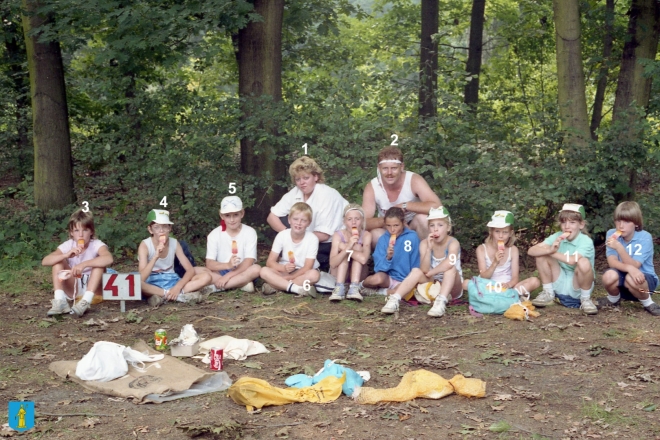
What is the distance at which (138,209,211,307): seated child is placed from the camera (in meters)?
7.94

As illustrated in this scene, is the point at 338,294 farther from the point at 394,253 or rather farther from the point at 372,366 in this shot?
the point at 372,366

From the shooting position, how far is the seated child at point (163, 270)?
7941mm

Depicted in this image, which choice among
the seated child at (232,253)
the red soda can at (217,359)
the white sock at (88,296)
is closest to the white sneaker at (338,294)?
the seated child at (232,253)

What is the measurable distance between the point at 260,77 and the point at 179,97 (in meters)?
1.13

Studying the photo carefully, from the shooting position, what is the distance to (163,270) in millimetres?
8180

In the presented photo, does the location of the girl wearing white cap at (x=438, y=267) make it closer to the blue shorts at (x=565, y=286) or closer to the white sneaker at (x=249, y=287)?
the blue shorts at (x=565, y=286)

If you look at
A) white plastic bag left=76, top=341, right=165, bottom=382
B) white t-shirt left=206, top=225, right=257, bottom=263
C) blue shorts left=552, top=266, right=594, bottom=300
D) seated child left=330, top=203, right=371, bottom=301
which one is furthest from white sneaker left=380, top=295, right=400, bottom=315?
white plastic bag left=76, top=341, right=165, bottom=382

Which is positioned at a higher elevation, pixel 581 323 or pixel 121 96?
pixel 121 96

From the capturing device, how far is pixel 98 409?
5.11 m

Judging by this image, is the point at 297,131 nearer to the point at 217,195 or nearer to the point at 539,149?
the point at 217,195

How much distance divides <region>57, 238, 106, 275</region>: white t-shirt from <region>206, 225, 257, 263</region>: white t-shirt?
1.09 meters

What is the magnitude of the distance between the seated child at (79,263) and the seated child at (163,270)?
379 mm

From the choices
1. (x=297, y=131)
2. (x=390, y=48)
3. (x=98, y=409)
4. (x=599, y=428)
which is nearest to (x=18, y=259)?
(x=297, y=131)

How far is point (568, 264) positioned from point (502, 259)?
2.00ft
